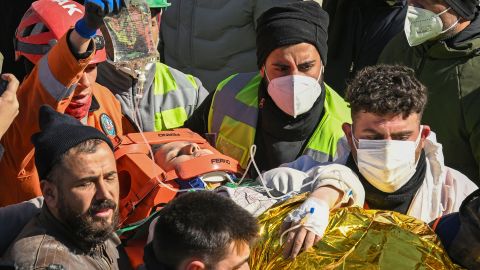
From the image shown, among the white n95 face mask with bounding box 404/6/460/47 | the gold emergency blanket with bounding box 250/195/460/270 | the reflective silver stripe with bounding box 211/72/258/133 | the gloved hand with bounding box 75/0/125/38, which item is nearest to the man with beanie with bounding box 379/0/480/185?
the white n95 face mask with bounding box 404/6/460/47

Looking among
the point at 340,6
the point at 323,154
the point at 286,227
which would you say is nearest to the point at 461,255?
the point at 286,227

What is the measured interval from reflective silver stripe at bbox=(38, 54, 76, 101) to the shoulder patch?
63cm

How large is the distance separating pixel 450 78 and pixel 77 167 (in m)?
2.21

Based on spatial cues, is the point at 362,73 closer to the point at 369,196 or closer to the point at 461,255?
the point at 369,196

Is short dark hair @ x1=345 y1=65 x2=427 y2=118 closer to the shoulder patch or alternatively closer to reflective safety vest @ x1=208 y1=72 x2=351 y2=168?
reflective safety vest @ x1=208 y1=72 x2=351 y2=168

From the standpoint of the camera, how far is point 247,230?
2.86 metres

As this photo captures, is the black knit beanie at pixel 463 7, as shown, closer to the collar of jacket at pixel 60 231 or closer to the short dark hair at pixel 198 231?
the short dark hair at pixel 198 231

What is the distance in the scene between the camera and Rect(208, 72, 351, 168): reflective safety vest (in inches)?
171

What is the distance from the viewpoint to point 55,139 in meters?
3.19

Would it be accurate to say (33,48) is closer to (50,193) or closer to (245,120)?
(245,120)

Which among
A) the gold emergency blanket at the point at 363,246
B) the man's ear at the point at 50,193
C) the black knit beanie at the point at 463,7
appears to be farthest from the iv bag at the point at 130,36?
the black knit beanie at the point at 463,7

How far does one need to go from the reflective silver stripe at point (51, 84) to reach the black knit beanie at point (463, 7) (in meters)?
2.08

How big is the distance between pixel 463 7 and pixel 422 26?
228mm

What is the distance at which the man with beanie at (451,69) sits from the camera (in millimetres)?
4461
